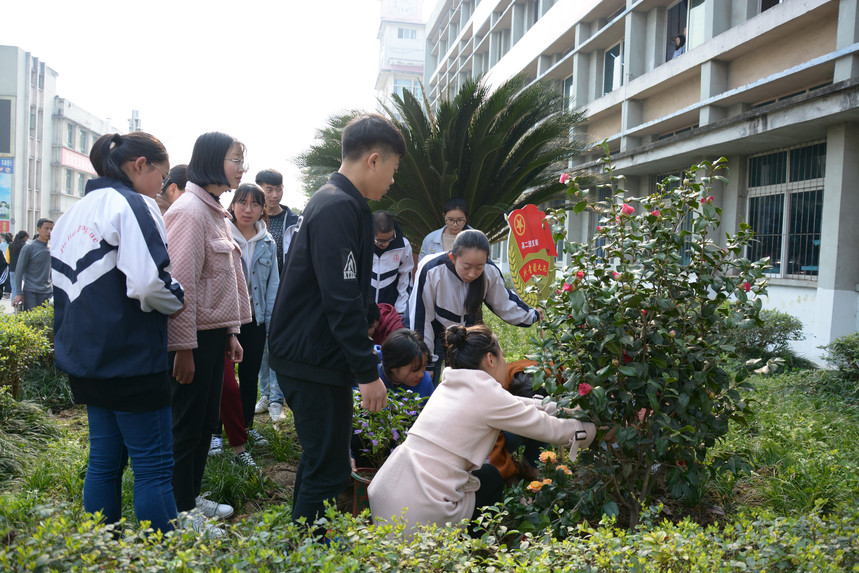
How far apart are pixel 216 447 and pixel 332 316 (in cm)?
218

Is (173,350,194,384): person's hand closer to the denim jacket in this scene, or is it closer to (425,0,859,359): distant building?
the denim jacket

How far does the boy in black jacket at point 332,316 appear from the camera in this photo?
7.48 ft

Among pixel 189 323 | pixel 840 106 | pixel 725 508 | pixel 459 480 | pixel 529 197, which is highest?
pixel 840 106

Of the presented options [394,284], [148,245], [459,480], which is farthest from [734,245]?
[394,284]

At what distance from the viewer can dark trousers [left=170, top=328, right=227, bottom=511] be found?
2.94 m

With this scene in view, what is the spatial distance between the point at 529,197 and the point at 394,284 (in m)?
5.52

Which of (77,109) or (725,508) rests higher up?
(77,109)

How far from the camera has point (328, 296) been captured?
2.26 meters

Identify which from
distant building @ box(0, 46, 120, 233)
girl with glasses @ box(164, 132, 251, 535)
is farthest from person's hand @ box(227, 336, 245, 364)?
distant building @ box(0, 46, 120, 233)

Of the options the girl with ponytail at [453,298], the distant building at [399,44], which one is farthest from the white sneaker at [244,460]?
the distant building at [399,44]

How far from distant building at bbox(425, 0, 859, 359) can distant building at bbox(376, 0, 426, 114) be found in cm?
6119

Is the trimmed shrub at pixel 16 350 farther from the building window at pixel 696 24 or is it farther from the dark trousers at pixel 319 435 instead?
the building window at pixel 696 24

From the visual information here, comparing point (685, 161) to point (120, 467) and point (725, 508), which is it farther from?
point (120, 467)

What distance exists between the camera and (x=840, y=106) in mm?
7250
